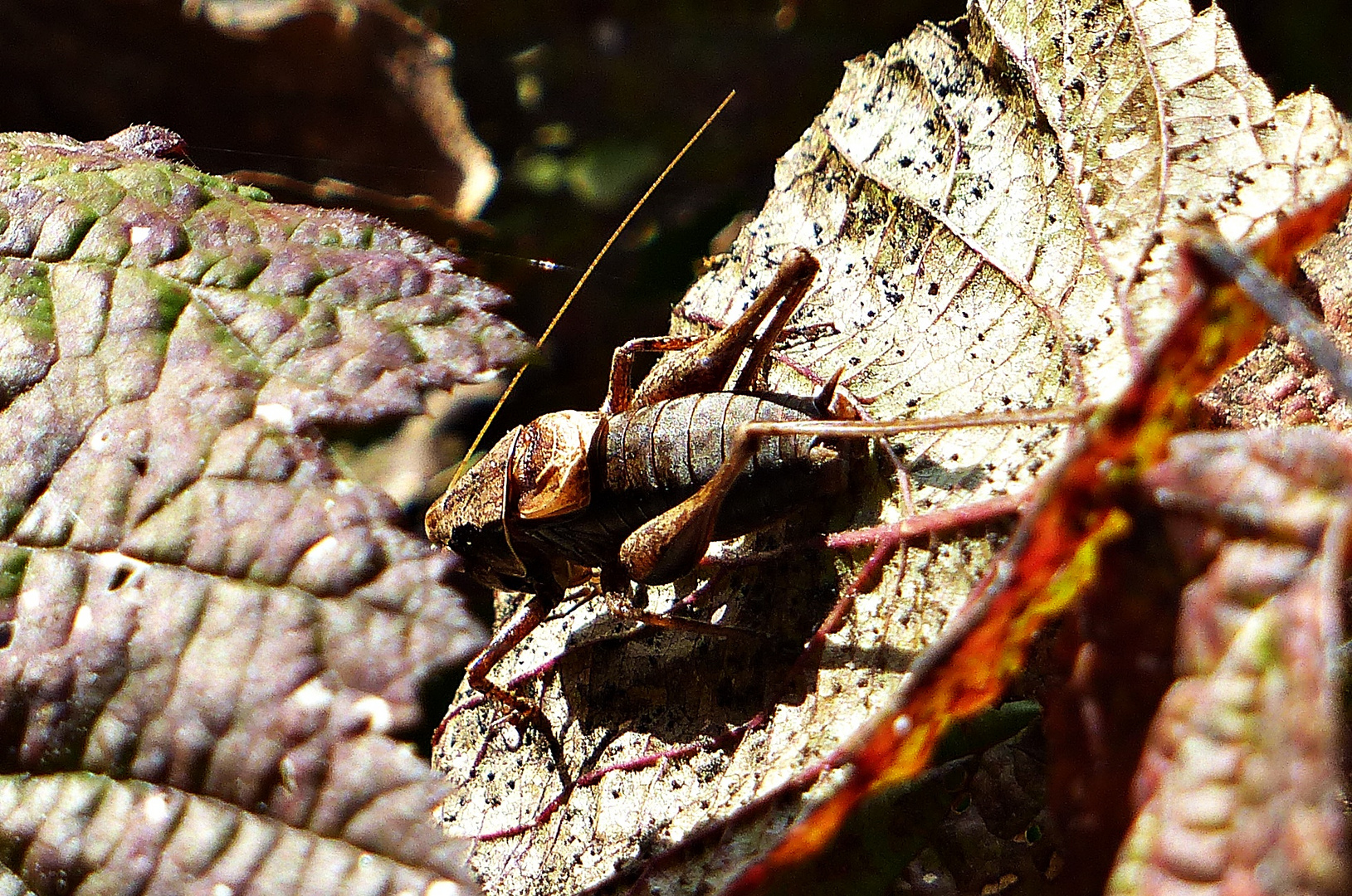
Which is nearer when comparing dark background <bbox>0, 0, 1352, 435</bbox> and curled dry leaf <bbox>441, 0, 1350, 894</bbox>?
curled dry leaf <bbox>441, 0, 1350, 894</bbox>

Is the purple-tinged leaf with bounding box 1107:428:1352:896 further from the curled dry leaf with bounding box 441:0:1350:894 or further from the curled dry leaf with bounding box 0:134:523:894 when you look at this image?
the curled dry leaf with bounding box 0:134:523:894

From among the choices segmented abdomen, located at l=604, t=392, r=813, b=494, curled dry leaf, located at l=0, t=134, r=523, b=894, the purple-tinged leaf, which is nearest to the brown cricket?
segmented abdomen, located at l=604, t=392, r=813, b=494

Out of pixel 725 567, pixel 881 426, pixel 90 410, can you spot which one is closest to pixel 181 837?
Answer: pixel 90 410

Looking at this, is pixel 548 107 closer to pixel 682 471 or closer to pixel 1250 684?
pixel 682 471

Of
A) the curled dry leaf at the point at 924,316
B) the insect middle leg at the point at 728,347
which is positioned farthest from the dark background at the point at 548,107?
the curled dry leaf at the point at 924,316

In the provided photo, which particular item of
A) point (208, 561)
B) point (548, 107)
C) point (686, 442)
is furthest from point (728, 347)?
point (548, 107)

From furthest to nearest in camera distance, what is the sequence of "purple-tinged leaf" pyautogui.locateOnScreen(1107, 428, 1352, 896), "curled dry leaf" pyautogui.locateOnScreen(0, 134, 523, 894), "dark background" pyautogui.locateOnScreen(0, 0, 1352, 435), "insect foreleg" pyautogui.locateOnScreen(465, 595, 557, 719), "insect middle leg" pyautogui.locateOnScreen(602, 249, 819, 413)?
"dark background" pyautogui.locateOnScreen(0, 0, 1352, 435), "insect foreleg" pyautogui.locateOnScreen(465, 595, 557, 719), "insect middle leg" pyautogui.locateOnScreen(602, 249, 819, 413), "curled dry leaf" pyautogui.locateOnScreen(0, 134, 523, 894), "purple-tinged leaf" pyautogui.locateOnScreen(1107, 428, 1352, 896)
